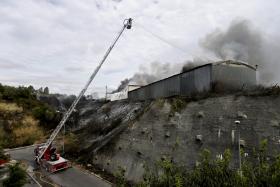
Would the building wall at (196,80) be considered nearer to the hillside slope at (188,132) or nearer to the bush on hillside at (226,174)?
the hillside slope at (188,132)

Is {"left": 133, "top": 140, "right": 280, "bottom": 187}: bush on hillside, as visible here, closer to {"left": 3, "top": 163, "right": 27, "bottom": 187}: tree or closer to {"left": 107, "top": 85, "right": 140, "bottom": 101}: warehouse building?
{"left": 3, "top": 163, "right": 27, "bottom": 187}: tree

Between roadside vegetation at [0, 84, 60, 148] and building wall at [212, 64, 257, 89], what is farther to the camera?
roadside vegetation at [0, 84, 60, 148]

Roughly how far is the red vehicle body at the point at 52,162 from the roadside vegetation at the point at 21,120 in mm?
9783

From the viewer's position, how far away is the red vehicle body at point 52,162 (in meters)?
19.1

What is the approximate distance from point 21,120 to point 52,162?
721 inches

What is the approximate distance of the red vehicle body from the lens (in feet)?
62.6

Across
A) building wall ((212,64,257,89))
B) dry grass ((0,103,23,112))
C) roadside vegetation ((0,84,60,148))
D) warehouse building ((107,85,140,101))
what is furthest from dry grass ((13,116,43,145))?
building wall ((212,64,257,89))

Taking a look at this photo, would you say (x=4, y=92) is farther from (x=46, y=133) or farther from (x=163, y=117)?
(x=163, y=117)

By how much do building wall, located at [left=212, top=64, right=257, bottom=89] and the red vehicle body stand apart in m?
14.6

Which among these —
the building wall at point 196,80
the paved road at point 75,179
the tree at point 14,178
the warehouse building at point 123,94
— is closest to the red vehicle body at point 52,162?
the paved road at point 75,179

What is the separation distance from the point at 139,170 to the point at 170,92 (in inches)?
393

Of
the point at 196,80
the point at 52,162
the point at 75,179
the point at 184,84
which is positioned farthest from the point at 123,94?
the point at 75,179

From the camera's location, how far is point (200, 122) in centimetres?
1636

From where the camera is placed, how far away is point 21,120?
3444cm
